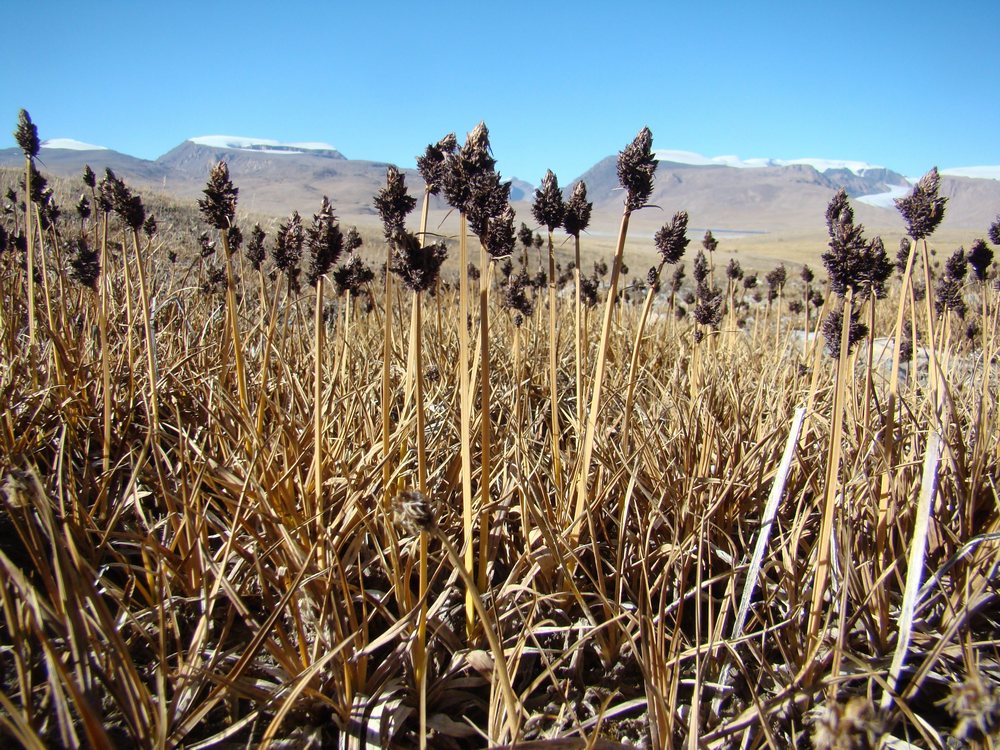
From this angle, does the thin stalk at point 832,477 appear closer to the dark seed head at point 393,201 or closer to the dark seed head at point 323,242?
the dark seed head at point 393,201

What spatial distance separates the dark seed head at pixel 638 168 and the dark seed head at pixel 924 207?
0.96 m

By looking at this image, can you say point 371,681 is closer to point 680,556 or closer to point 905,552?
point 680,556

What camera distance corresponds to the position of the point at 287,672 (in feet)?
4.45

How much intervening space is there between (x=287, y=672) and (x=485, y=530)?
60 cm

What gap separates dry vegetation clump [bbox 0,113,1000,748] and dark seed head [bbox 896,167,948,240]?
0.07 feet

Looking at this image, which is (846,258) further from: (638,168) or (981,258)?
(981,258)

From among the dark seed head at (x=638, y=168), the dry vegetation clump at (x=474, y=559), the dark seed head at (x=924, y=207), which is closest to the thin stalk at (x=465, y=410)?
the dry vegetation clump at (x=474, y=559)

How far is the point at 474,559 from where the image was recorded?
1.81 meters

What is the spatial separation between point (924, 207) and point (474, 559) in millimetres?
1950

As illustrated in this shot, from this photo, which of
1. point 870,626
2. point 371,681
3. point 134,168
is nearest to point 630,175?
point 870,626

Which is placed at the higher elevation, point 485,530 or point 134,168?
point 134,168

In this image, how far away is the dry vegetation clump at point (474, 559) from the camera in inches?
47.0

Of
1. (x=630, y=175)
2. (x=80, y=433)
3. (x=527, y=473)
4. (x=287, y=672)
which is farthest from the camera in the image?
(x=80, y=433)

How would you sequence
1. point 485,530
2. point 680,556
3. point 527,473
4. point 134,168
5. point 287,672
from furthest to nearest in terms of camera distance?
point 134,168
point 527,473
point 680,556
point 485,530
point 287,672
